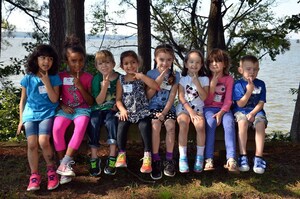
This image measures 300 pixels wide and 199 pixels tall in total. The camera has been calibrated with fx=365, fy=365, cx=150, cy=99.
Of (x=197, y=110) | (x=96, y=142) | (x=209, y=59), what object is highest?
(x=209, y=59)

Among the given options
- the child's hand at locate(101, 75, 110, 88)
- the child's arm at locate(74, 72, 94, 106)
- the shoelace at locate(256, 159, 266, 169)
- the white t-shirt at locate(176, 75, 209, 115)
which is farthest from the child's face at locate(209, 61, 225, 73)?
the child's arm at locate(74, 72, 94, 106)

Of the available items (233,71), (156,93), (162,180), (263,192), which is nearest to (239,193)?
(263,192)

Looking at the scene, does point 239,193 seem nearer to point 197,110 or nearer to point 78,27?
point 197,110

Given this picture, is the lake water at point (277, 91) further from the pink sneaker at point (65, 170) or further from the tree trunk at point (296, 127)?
the pink sneaker at point (65, 170)

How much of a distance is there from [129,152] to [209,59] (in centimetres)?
169

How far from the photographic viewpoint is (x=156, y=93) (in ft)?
13.5

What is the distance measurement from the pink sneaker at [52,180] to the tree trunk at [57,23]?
3.57 metres

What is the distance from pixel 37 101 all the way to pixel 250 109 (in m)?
2.33

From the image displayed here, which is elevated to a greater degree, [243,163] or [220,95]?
[220,95]

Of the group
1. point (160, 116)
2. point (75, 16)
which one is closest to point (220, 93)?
point (160, 116)

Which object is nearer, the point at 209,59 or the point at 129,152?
the point at 209,59

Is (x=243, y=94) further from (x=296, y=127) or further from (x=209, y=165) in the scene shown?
(x=296, y=127)

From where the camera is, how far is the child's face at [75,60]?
161 inches

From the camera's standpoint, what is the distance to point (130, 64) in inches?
159
